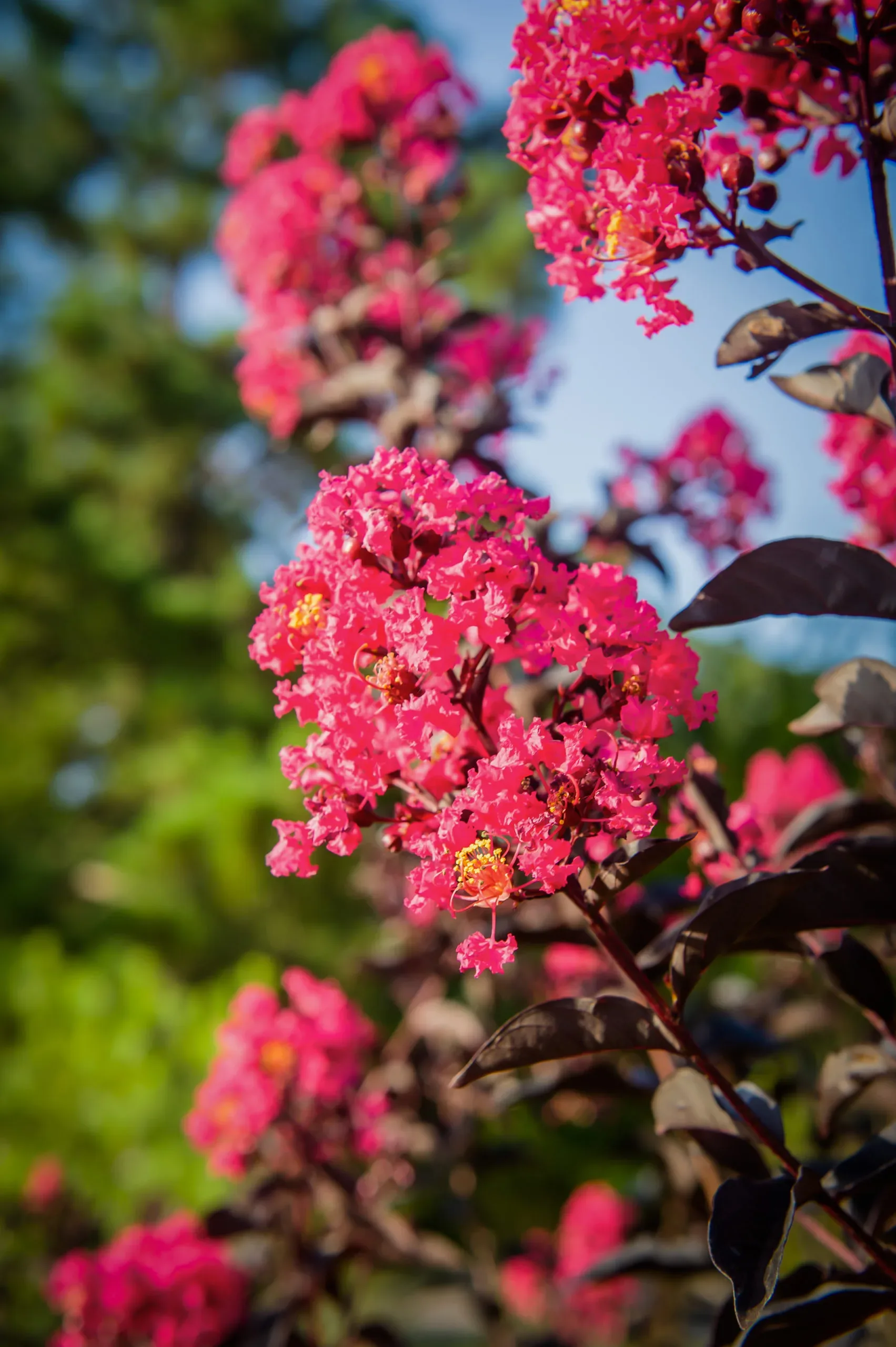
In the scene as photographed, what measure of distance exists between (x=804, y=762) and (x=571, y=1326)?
1.64 metres

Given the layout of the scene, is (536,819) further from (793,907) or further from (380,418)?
(380,418)

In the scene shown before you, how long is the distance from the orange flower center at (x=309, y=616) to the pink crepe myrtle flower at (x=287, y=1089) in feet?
3.21

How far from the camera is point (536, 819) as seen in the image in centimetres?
55

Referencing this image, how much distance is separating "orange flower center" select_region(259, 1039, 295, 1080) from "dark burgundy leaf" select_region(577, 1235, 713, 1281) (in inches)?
20.4

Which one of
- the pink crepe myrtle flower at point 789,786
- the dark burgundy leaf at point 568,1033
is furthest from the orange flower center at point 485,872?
the pink crepe myrtle flower at point 789,786

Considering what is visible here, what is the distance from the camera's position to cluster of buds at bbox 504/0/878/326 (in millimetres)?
651

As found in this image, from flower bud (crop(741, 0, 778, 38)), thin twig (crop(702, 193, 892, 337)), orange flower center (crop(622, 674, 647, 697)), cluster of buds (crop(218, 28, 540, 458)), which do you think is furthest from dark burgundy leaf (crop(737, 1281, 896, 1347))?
cluster of buds (crop(218, 28, 540, 458))

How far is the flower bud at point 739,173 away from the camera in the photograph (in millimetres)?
653

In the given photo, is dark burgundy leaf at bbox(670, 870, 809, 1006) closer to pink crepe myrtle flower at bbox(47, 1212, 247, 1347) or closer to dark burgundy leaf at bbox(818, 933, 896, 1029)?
dark burgundy leaf at bbox(818, 933, 896, 1029)

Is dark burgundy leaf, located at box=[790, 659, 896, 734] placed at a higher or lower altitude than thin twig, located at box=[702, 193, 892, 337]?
lower

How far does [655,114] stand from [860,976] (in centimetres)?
71

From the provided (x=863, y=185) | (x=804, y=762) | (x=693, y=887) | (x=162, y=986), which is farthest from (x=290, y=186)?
(x=162, y=986)

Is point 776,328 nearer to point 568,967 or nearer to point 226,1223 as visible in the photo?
point 226,1223

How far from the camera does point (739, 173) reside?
0.65 m
